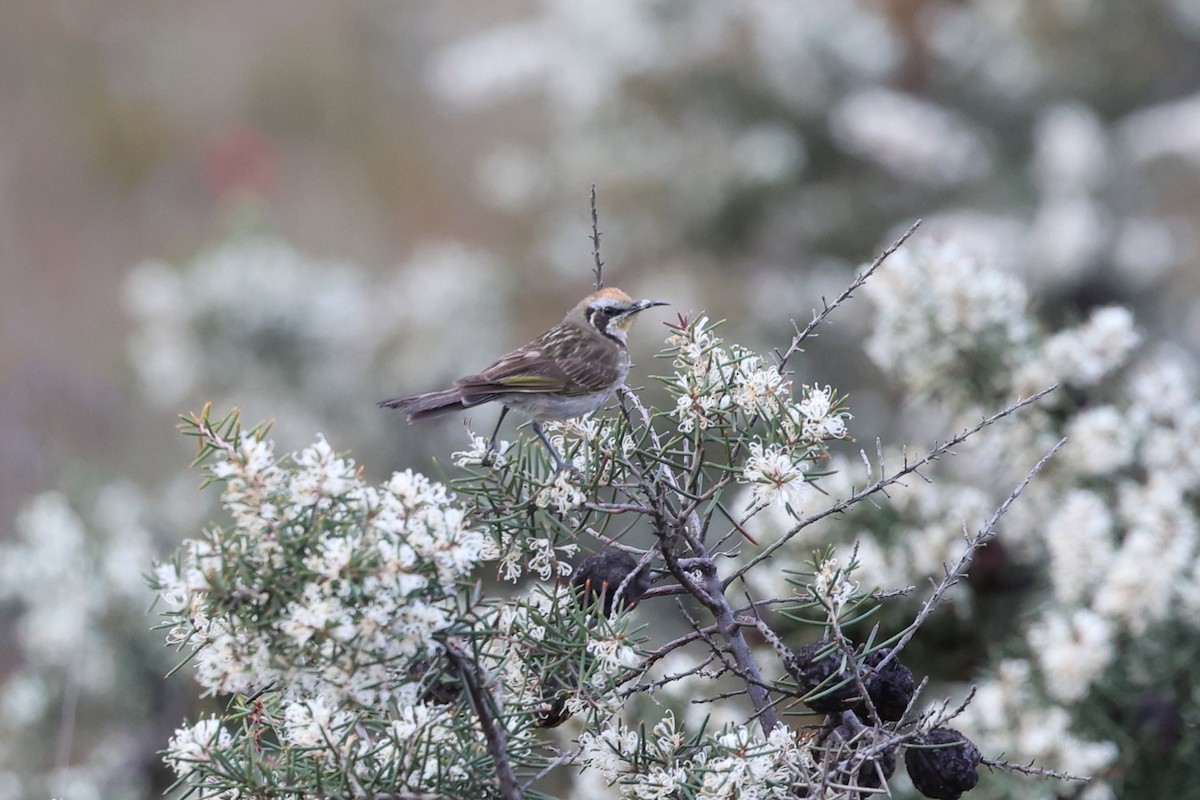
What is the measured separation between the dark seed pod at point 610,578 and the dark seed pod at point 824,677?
21 centimetres

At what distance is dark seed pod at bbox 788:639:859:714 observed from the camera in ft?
4.94

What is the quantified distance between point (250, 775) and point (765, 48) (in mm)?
5761

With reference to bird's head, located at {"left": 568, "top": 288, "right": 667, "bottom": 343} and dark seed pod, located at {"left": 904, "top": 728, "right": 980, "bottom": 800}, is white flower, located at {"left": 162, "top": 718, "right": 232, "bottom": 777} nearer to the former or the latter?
dark seed pod, located at {"left": 904, "top": 728, "right": 980, "bottom": 800}

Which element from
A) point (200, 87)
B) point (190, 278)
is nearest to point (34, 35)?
point (200, 87)

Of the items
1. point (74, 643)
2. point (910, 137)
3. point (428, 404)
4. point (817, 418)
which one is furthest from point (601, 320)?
point (910, 137)

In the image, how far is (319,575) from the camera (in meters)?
1.31

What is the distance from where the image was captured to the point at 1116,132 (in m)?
6.24

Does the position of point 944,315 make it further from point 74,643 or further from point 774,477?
point 74,643

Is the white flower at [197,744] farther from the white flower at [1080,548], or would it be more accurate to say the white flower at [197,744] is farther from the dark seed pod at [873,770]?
the white flower at [1080,548]

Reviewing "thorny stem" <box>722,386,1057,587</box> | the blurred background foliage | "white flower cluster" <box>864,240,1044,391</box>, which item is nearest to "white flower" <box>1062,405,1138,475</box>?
"white flower cluster" <box>864,240,1044,391</box>

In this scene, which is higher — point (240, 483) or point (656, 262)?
point (656, 262)

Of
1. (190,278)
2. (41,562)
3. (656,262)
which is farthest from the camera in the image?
(656,262)

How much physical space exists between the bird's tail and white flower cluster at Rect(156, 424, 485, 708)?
35.8 inches

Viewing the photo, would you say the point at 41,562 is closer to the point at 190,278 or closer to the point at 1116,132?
the point at 190,278
